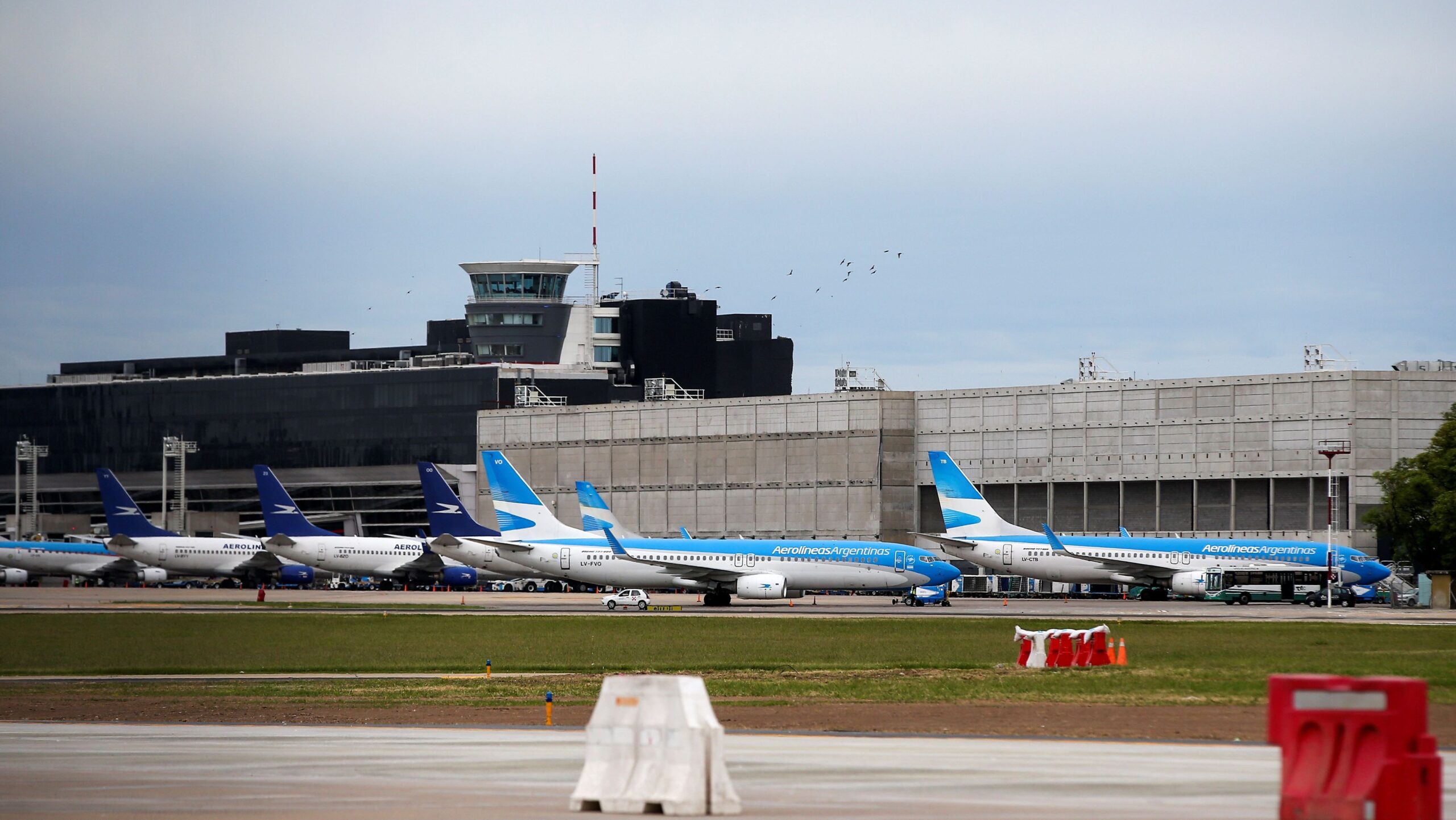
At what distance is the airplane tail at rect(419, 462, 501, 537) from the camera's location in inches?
4232

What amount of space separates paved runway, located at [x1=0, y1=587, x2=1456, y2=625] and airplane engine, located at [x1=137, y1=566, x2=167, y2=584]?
18.8 m

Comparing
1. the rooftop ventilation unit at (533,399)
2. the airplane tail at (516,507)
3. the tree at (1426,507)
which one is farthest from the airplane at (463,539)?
the rooftop ventilation unit at (533,399)

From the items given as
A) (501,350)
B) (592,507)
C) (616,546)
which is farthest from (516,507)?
(501,350)

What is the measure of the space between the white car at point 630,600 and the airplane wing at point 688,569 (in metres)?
2.34

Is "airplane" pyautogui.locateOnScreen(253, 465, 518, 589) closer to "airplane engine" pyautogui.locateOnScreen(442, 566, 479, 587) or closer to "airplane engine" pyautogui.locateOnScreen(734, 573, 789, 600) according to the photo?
"airplane engine" pyautogui.locateOnScreen(442, 566, 479, 587)

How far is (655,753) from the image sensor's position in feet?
57.7

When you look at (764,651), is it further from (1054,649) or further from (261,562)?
(261,562)

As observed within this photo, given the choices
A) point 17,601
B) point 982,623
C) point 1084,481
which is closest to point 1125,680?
point 982,623

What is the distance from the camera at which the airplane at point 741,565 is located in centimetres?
8806

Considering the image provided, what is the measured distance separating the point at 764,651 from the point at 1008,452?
268 ft

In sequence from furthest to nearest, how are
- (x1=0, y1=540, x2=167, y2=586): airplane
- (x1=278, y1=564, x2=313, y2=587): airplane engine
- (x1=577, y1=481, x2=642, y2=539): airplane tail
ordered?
1. (x1=0, y1=540, x2=167, y2=586): airplane
2. (x1=278, y1=564, x2=313, y2=587): airplane engine
3. (x1=577, y1=481, x2=642, y2=539): airplane tail

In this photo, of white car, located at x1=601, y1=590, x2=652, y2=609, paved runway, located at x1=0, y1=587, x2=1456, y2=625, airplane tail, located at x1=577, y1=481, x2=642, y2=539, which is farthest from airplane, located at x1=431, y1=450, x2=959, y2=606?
airplane tail, located at x1=577, y1=481, x2=642, y2=539

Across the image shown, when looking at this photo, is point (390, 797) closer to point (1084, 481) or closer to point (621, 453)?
point (1084, 481)

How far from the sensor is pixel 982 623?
2675 inches
